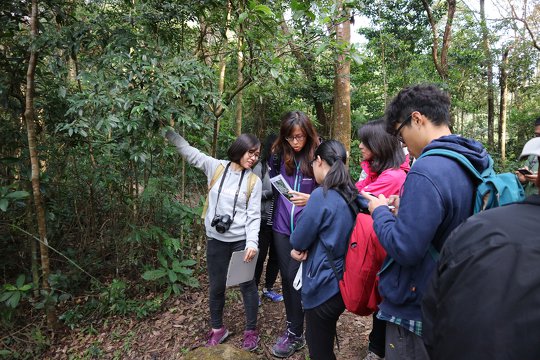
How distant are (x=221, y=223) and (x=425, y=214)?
1.71 meters

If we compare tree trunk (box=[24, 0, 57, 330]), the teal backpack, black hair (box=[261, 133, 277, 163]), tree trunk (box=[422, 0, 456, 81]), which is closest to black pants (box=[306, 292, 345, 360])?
the teal backpack

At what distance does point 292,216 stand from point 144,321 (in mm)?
2152

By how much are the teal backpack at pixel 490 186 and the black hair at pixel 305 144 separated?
1.42 metres

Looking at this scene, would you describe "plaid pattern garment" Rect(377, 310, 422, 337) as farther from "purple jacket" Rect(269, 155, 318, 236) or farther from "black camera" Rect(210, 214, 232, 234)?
"black camera" Rect(210, 214, 232, 234)

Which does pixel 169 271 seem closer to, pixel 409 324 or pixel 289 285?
pixel 289 285

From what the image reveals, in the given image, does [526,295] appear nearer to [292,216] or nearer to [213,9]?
[292,216]

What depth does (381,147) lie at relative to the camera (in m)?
2.20

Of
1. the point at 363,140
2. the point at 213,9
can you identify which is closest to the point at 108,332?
the point at 363,140

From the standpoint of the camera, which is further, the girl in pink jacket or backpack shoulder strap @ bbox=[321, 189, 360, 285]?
the girl in pink jacket

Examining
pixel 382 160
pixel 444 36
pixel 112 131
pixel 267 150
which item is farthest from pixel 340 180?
pixel 444 36

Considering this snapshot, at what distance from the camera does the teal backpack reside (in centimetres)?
117

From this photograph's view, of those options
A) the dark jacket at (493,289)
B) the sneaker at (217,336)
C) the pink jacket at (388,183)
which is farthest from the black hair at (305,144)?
the dark jacket at (493,289)

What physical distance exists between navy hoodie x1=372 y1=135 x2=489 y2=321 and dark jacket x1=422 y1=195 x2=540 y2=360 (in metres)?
0.45

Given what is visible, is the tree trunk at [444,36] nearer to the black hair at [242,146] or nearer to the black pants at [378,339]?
the black hair at [242,146]
